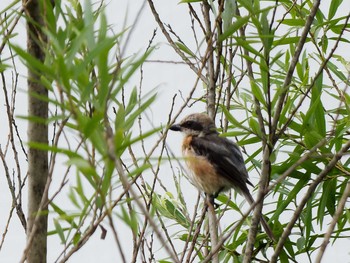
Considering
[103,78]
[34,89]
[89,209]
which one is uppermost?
[34,89]

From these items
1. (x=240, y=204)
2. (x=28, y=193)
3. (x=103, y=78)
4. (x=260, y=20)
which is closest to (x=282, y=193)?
(x=240, y=204)

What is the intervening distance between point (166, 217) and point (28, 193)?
6.56 ft

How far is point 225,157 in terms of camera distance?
4.47m

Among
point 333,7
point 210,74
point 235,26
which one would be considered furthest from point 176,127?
point 235,26

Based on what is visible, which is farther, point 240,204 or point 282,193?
point 240,204

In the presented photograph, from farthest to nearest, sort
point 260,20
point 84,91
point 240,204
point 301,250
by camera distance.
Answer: point 240,204, point 301,250, point 260,20, point 84,91

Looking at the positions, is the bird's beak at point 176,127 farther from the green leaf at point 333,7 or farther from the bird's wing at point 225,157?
the green leaf at point 333,7

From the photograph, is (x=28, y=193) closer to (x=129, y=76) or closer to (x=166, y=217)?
(x=129, y=76)

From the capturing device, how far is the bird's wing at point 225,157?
4312 mm

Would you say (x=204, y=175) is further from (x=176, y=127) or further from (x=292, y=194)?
(x=292, y=194)

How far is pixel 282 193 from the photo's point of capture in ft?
12.1

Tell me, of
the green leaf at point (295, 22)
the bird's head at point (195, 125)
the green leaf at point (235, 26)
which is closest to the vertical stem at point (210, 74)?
the green leaf at point (235, 26)

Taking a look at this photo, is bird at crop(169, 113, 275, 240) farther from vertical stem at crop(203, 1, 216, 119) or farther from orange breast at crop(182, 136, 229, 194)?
vertical stem at crop(203, 1, 216, 119)

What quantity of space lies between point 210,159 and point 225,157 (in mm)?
110
